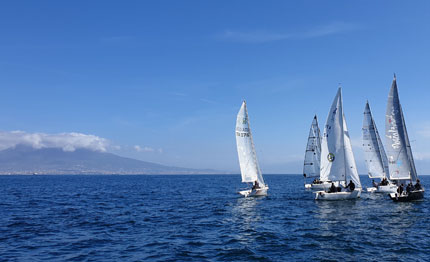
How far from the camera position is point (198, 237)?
78.9 feet

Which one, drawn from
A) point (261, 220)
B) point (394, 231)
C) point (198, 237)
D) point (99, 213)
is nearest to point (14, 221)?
point (99, 213)

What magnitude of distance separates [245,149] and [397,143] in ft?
69.1

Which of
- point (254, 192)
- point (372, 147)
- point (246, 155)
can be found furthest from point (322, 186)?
point (246, 155)

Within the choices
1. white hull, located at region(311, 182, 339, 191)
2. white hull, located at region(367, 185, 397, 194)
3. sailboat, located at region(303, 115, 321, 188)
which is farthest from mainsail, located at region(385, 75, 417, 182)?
sailboat, located at region(303, 115, 321, 188)

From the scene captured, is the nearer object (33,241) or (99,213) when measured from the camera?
(33,241)

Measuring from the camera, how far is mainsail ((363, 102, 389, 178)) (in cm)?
6259

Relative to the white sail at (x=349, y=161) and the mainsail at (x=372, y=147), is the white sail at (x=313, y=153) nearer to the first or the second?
the mainsail at (x=372, y=147)

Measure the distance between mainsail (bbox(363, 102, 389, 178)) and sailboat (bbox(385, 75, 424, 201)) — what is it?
18871mm

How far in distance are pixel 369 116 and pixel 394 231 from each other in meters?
41.9

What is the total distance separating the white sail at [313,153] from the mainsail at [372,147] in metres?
14.6

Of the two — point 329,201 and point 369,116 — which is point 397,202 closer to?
point 329,201

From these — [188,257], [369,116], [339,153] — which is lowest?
[188,257]

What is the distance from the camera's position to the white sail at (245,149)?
49.3 m

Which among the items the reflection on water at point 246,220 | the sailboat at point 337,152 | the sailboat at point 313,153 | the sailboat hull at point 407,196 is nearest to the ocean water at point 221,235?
the reflection on water at point 246,220
